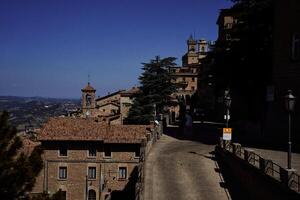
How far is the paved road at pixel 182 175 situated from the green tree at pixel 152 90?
2366 centimetres

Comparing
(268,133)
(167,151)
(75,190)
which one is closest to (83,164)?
(75,190)

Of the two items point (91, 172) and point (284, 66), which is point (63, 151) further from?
point (284, 66)

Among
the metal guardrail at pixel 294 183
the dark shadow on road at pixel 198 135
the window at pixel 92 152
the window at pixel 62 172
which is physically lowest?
the window at pixel 62 172

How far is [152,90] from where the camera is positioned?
183ft

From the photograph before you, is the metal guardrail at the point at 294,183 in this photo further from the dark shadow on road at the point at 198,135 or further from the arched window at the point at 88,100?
the arched window at the point at 88,100

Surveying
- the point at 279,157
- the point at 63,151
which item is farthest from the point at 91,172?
the point at 279,157

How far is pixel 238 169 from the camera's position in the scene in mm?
21047

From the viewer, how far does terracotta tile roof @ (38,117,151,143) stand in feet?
133

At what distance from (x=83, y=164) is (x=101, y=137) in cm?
320

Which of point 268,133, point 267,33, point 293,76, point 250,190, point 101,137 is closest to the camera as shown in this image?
point 250,190

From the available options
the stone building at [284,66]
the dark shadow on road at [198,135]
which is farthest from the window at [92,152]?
the stone building at [284,66]

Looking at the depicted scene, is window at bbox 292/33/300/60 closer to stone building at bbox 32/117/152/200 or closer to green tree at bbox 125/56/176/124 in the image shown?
stone building at bbox 32/117/152/200

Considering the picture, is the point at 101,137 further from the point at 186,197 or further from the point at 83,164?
the point at 186,197

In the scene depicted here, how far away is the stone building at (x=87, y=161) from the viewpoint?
40.8 meters
